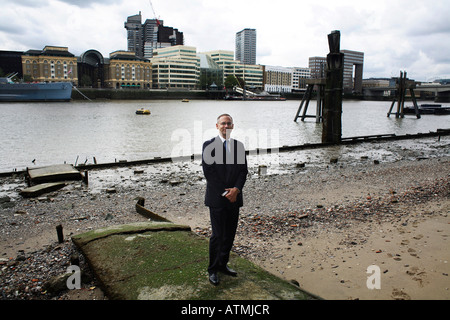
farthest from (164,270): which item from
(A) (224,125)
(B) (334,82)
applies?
(B) (334,82)

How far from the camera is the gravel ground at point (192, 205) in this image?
5.57 metres

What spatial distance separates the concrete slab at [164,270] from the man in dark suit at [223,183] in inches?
11.6

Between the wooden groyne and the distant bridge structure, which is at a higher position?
the distant bridge structure

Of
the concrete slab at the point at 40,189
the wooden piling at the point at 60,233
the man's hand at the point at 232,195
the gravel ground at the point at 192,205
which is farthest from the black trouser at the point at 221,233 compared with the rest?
the concrete slab at the point at 40,189

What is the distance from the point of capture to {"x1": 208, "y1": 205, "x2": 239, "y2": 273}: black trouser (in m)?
4.20

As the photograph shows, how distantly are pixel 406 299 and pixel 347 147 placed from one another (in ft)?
54.3

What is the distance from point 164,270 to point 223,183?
1.40 m

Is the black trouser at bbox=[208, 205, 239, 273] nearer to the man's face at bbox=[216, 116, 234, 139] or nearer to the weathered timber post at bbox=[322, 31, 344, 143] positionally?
the man's face at bbox=[216, 116, 234, 139]

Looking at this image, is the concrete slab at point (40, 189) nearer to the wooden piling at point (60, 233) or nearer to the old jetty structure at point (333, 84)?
the wooden piling at point (60, 233)

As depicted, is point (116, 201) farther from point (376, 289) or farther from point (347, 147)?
point (347, 147)

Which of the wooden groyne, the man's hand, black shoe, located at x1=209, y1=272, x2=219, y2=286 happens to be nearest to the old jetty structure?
the wooden groyne

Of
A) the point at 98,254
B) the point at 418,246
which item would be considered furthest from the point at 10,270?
the point at 418,246

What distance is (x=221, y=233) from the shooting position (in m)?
4.25
